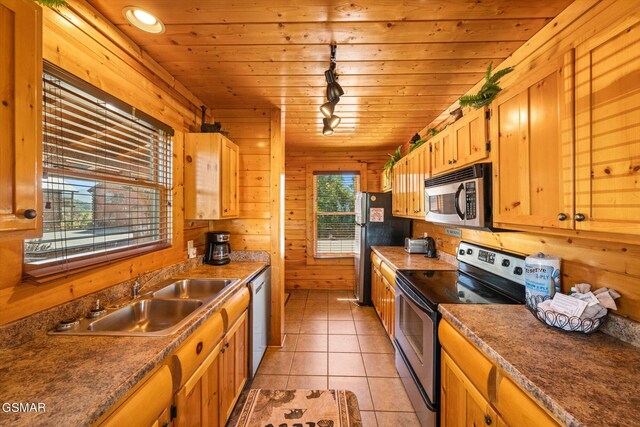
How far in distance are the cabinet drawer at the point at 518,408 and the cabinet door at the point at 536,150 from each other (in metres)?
0.68

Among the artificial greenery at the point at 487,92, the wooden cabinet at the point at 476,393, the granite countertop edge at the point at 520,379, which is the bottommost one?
the wooden cabinet at the point at 476,393

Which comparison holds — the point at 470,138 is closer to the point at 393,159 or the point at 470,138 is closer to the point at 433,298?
the point at 433,298

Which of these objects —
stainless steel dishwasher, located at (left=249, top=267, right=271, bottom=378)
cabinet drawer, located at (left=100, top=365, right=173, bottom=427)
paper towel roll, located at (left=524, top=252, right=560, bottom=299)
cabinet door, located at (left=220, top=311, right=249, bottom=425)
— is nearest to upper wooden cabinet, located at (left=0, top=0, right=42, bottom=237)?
cabinet drawer, located at (left=100, top=365, right=173, bottom=427)

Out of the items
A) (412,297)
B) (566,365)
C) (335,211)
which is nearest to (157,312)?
(412,297)

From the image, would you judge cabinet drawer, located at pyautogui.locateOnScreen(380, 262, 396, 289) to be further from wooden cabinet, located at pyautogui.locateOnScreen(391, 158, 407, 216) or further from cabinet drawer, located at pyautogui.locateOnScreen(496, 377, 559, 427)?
cabinet drawer, located at pyautogui.locateOnScreen(496, 377, 559, 427)

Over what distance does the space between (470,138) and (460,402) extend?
1.60 m

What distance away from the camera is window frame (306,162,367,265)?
15.4ft

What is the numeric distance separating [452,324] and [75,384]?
5.16ft

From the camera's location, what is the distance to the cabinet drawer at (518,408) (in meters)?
0.80

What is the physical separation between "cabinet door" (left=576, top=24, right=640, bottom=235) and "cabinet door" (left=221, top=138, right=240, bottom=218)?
228 centimetres

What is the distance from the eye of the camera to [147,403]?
903 millimetres

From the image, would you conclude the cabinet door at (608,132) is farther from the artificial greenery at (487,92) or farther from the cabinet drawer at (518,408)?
the cabinet drawer at (518,408)

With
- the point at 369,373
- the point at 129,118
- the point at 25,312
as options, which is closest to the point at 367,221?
the point at 369,373

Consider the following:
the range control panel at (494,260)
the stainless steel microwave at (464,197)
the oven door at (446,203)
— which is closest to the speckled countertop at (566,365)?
the range control panel at (494,260)
